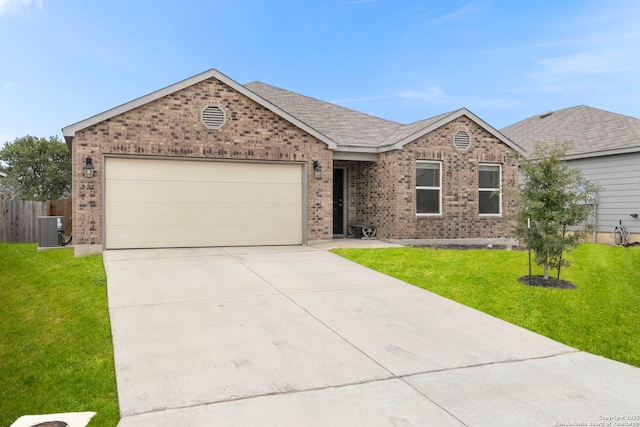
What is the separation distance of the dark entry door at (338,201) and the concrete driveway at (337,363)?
814 centimetres

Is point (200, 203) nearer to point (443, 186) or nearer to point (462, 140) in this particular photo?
point (443, 186)

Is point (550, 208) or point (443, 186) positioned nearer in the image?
point (550, 208)

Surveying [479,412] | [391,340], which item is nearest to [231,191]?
[391,340]

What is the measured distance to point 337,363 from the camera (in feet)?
15.9

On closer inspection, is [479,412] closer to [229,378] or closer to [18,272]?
[229,378]

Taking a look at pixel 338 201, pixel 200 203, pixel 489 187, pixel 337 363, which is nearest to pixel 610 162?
pixel 489 187

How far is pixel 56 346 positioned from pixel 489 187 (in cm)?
1371

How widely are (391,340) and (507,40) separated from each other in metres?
17.3

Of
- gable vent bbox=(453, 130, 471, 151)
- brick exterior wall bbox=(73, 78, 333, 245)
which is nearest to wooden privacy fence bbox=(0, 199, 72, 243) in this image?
brick exterior wall bbox=(73, 78, 333, 245)

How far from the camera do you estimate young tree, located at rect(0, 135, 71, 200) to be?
40.0 meters

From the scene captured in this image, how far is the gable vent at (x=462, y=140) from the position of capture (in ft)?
49.9

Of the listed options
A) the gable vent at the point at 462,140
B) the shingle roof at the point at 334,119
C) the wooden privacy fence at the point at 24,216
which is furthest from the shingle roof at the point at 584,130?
the wooden privacy fence at the point at 24,216

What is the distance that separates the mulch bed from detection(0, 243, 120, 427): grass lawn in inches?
280

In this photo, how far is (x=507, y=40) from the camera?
1917 centimetres
